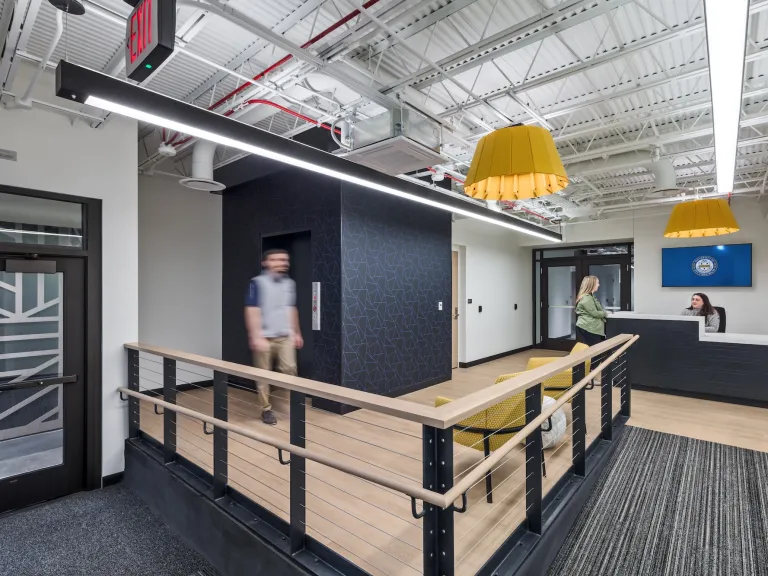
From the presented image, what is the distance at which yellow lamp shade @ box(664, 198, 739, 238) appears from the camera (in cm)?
392

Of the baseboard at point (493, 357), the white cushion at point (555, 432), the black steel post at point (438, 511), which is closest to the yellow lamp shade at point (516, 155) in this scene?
the black steel post at point (438, 511)

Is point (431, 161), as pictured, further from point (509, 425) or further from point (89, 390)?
point (89, 390)

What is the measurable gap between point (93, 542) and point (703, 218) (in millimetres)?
5548

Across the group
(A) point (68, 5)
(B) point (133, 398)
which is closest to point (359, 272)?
(B) point (133, 398)

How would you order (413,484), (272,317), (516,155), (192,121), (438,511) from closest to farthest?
(438,511) < (413,484) < (516,155) < (192,121) < (272,317)

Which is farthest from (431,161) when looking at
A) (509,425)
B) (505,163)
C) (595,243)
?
(595,243)

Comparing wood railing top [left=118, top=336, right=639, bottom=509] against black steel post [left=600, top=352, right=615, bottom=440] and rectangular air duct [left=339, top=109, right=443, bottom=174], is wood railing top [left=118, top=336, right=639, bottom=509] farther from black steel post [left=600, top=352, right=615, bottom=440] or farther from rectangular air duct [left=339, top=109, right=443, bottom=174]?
rectangular air duct [left=339, top=109, right=443, bottom=174]

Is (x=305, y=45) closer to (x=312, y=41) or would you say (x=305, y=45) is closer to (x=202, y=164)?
(x=312, y=41)

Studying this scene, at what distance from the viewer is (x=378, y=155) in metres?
3.26

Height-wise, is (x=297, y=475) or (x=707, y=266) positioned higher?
(x=707, y=266)

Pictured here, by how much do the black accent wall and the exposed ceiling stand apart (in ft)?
3.21

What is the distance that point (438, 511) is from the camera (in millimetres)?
1497

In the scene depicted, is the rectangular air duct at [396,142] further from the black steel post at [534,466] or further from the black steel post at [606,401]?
the black steel post at [606,401]

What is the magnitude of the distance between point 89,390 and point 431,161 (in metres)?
3.29
